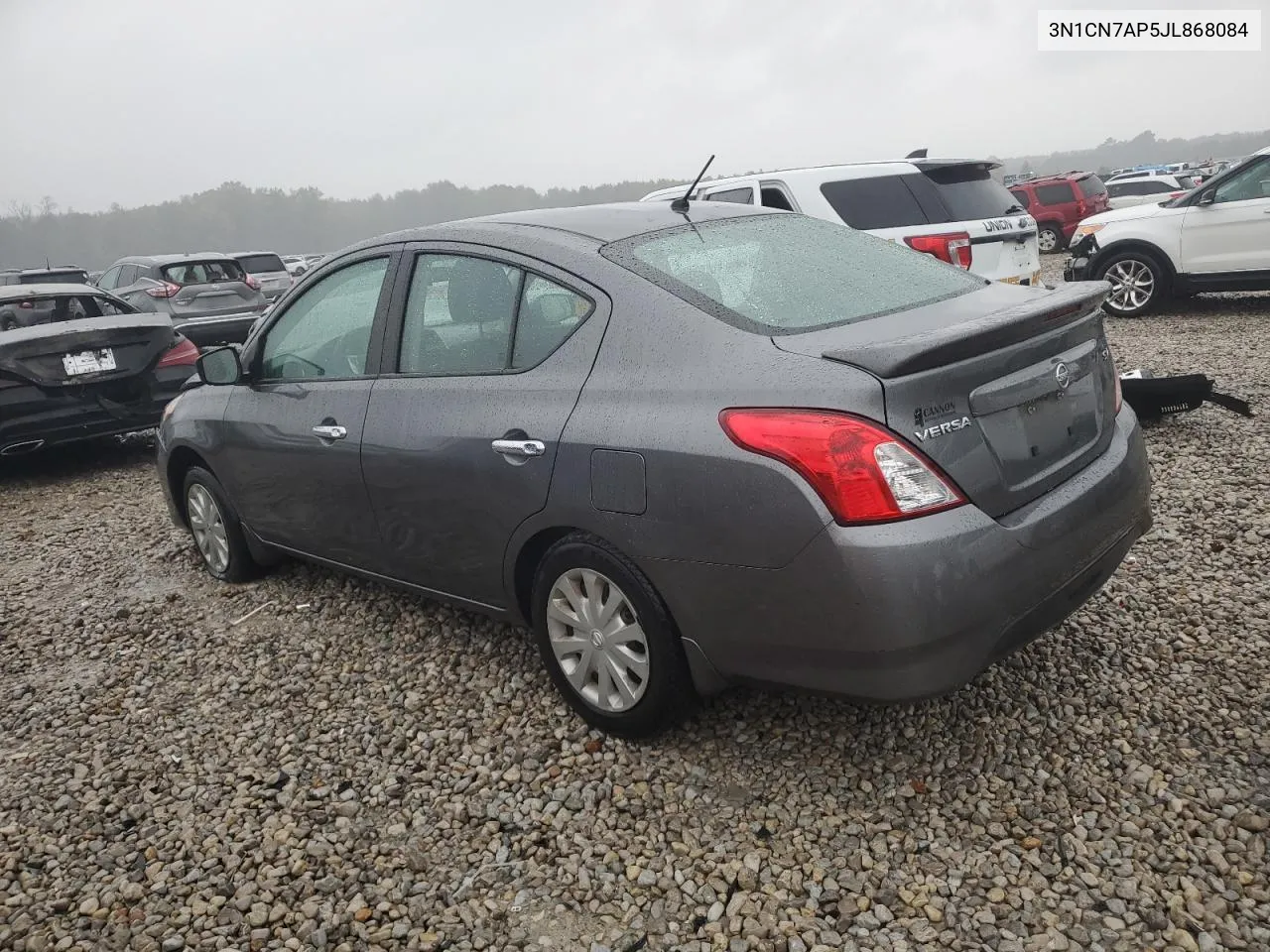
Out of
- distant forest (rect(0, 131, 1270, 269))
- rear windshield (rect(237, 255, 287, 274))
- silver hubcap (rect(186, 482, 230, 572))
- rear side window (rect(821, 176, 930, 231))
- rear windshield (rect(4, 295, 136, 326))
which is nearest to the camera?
silver hubcap (rect(186, 482, 230, 572))

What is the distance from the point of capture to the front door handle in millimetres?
2803

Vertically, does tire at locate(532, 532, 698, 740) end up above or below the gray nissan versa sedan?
below

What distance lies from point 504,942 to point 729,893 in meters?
0.55

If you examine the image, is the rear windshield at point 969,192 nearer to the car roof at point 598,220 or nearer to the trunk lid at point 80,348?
the car roof at point 598,220

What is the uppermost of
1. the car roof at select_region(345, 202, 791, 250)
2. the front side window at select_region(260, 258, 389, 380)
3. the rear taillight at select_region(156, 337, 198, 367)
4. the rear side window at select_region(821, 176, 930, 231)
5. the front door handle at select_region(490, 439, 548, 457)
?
the rear side window at select_region(821, 176, 930, 231)

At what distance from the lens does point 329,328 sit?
381 cm

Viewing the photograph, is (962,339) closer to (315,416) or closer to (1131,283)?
(315,416)

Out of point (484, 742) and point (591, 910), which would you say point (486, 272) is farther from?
point (591, 910)

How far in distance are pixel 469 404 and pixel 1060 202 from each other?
2238cm

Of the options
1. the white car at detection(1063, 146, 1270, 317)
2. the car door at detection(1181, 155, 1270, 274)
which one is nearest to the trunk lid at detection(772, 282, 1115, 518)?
the white car at detection(1063, 146, 1270, 317)

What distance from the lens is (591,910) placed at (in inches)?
92.5

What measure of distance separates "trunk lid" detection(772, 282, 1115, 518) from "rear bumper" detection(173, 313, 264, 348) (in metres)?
12.3

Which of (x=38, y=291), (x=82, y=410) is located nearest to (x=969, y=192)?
(x=82, y=410)

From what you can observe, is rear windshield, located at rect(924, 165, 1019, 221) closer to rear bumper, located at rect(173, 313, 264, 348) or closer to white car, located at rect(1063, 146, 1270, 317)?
white car, located at rect(1063, 146, 1270, 317)
